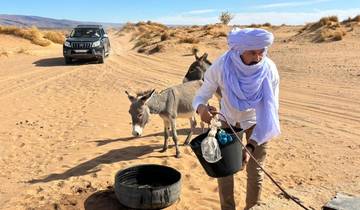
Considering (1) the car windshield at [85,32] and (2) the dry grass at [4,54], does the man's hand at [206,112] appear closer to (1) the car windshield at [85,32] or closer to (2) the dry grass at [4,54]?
(1) the car windshield at [85,32]

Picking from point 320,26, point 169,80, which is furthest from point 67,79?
point 320,26

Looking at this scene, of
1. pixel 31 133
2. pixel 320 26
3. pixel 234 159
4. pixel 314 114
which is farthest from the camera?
pixel 320 26

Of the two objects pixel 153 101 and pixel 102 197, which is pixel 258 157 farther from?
pixel 153 101

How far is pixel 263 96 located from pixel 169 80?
1363cm

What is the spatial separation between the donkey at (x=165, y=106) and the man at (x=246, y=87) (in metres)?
3.16

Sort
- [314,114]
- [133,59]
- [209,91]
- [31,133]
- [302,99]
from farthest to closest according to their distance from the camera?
[133,59] → [302,99] → [314,114] → [31,133] → [209,91]

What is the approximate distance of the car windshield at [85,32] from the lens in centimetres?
2581

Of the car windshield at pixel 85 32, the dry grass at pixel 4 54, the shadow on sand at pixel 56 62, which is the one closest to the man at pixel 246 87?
the shadow on sand at pixel 56 62

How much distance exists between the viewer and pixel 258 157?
17.6 ft

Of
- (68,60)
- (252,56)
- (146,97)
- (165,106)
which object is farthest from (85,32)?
(252,56)

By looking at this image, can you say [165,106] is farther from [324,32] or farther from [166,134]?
[324,32]

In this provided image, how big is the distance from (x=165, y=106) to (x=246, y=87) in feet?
14.0

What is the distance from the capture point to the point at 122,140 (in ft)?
34.6

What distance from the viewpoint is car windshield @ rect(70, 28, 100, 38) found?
84.7ft
